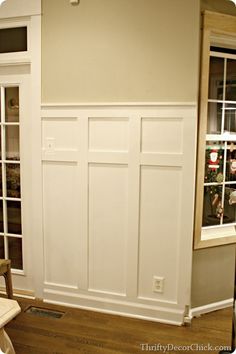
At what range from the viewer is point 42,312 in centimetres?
288

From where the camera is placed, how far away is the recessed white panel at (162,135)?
2.59 meters

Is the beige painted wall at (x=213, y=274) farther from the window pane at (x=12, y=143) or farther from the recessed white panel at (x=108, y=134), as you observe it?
the window pane at (x=12, y=143)

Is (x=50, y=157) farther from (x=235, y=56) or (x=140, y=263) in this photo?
(x=235, y=56)

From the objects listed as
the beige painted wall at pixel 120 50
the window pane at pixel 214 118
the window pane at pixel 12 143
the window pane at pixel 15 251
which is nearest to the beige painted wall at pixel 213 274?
the beige painted wall at pixel 120 50

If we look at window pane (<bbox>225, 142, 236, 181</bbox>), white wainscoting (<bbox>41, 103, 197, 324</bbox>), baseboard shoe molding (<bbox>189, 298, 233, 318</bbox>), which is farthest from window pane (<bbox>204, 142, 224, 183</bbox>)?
baseboard shoe molding (<bbox>189, 298, 233, 318</bbox>)

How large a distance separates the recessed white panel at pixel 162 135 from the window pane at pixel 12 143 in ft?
4.07

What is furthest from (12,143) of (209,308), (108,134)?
(209,308)

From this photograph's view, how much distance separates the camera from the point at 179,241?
8.72 ft

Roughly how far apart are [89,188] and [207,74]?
134 centimetres

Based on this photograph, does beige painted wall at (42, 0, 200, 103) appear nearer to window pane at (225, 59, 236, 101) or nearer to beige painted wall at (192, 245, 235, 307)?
window pane at (225, 59, 236, 101)

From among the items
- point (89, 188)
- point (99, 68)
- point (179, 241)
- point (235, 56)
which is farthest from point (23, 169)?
point (235, 56)

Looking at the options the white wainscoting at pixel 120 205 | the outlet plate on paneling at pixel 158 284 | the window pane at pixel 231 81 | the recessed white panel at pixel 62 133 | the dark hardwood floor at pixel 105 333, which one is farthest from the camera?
the window pane at pixel 231 81

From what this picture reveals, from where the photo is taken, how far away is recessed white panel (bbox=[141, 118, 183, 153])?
259 centimetres

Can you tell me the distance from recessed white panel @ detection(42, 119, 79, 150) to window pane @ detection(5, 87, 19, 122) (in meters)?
0.39
